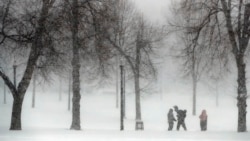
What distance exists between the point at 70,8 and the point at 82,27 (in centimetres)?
114

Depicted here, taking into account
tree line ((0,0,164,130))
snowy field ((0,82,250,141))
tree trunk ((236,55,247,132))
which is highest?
tree line ((0,0,164,130))

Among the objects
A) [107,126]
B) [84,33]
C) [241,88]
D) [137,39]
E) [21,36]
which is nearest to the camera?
[241,88]

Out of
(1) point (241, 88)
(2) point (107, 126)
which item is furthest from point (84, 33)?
(2) point (107, 126)

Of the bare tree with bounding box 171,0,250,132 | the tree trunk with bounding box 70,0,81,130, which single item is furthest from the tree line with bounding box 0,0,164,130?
the bare tree with bounding box 171,0,250,132

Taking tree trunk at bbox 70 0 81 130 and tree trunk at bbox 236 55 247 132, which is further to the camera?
tree trunk at bbox 70 0 81 130

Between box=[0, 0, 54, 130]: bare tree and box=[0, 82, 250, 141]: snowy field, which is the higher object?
box=[0, 0, 54, 130]: bare tree

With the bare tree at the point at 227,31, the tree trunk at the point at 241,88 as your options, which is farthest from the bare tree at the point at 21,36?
the tree trunk at the point at 241,88

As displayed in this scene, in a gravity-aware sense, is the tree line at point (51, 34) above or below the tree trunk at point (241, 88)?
above

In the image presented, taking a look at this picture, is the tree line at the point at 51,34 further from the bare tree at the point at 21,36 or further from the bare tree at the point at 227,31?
the bare tree at the point at 227,31

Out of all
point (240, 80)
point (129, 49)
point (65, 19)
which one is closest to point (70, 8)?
point (65, 19)

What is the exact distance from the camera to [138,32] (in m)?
36.0

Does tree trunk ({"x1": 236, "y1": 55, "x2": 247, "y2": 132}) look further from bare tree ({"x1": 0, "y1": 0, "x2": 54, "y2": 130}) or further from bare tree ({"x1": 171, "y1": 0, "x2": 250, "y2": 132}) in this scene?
bare tree ({"x1": 0, "y1": 0, "x2": 54, "y2": 130})

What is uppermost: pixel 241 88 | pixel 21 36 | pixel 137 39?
pixel 137 39

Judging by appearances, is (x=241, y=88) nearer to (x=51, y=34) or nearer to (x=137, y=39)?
(x=51, y=34)
